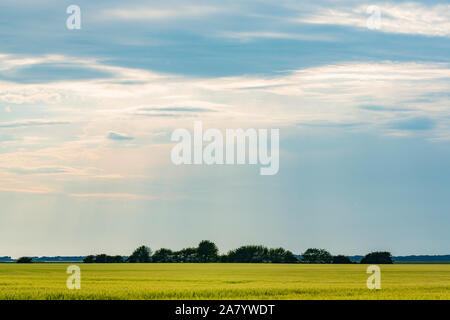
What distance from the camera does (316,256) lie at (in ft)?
625

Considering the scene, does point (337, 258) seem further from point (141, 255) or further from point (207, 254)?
point (141, 255)

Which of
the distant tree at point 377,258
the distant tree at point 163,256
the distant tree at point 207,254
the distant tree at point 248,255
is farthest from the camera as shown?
the distant tree at point 207,254

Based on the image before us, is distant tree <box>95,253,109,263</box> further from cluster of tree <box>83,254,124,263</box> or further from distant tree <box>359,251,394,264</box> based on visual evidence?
distant tree <box>359,251,394,264</box>

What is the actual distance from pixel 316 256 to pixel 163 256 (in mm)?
44816

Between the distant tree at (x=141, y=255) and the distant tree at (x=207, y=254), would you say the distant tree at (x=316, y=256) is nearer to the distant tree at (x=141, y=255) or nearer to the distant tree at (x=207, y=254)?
the distant tree at (x=207, y=254)

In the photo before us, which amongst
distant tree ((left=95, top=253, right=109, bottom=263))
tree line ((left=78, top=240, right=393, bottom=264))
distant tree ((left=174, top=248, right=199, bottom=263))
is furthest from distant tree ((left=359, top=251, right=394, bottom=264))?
distant tree ((left=95, top=253, right=109, bottom=263))

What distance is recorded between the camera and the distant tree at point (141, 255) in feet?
617

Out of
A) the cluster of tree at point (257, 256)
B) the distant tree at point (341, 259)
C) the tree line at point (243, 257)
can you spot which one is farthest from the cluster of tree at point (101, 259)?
the distant tree at point (341, 259)

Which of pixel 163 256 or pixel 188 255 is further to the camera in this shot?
pixel 188 255

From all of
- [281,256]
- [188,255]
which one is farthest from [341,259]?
[188,255]

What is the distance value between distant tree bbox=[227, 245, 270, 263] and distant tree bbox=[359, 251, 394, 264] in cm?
2733

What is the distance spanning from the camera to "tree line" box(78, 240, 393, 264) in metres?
180
